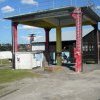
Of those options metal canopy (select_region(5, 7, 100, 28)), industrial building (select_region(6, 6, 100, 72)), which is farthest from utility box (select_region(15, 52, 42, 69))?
metal canopy (select_region(5, 7, 100, 28))

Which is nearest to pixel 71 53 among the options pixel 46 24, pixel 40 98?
pixel 46 24

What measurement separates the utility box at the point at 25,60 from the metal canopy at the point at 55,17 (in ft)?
13.6

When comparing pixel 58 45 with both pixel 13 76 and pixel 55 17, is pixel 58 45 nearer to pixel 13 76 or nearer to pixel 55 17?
pixel 55 17

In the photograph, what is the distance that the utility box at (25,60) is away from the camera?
33.2 m

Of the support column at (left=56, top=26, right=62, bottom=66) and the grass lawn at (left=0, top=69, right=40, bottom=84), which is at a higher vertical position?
the support column at (left=56, top=26, right=62, bottom=66)

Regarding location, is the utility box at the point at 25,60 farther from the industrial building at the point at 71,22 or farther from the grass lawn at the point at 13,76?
the grass lawn at the point at 13,76

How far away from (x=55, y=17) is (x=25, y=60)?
6.11 m

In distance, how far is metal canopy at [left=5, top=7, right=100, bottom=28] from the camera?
1273 inches

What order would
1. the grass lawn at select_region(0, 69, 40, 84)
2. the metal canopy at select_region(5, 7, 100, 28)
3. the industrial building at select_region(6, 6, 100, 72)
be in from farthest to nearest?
the metal canopy at select_region(5, 7, 100, 28), the industrial building at select_region(6, 6, 100, 72), the grass lawn at select_region(0, 69, 40, 84)

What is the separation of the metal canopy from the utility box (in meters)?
4.15

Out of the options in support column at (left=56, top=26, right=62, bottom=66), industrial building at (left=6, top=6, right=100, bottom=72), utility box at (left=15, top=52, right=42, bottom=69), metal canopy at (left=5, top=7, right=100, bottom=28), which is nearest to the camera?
industrial building at (left=6, top=6, right=100, bottom=72)

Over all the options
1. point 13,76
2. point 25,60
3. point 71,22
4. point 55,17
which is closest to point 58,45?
point 71,22

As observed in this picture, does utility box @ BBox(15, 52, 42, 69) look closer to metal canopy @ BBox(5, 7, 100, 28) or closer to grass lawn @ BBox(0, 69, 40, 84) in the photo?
metal canopy @ BBox(5, 7, 100, 28)

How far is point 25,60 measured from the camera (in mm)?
33469
